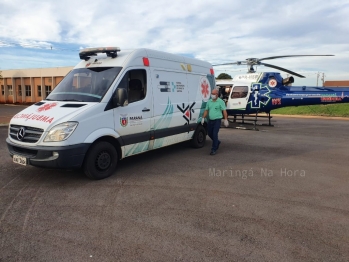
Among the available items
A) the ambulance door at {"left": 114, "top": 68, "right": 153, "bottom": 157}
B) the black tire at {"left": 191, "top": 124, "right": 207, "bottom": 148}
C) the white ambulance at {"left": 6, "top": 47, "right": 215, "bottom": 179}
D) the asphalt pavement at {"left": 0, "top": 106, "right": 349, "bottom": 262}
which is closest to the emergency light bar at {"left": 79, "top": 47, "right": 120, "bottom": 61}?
the white ambulance at {"left": 6, "top": 47, "right": 215, "bottom": 179}

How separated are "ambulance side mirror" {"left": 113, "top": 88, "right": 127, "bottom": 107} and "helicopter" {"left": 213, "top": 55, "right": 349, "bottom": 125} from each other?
934 cm

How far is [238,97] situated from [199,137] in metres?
6.35

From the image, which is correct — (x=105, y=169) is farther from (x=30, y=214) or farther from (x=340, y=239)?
(x=340, y=239)

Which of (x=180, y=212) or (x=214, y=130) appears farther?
(x=214, y=130)

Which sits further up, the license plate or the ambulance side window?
the ambulance side window

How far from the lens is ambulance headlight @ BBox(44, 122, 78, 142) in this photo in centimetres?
478

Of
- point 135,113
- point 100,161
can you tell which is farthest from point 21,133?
point 135,113

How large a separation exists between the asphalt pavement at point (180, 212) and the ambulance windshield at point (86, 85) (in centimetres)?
155

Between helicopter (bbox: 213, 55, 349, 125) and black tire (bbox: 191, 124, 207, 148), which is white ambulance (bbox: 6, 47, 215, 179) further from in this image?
helicopter (bbox: 213, 55, 349, 125)

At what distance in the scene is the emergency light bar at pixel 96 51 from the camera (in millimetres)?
5996

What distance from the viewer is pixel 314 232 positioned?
11.6ft

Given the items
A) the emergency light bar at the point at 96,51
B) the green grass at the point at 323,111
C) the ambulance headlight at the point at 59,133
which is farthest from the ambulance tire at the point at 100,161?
the green grass at the point at 323,111

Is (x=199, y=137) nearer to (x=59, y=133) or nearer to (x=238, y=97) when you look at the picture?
(x=59, y=133)

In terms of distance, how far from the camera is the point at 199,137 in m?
8.52
